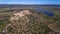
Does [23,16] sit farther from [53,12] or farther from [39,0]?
[53,12]

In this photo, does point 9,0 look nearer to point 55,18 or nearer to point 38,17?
point 38,17

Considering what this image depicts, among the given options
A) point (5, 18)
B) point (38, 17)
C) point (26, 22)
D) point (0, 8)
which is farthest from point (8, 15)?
point (38, 17)

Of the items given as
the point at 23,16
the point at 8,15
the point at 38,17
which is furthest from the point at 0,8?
the point at 38,17

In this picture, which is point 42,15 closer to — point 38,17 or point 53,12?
point 38,17

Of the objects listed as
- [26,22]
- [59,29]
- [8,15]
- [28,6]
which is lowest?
[59,29]

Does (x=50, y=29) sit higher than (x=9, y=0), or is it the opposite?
(x=9, y=0)

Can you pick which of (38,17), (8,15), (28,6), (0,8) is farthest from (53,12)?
(0,8)

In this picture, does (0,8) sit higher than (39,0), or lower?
lower
